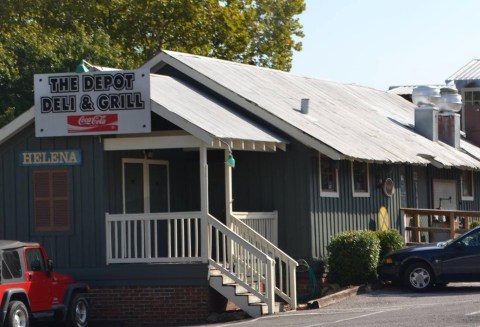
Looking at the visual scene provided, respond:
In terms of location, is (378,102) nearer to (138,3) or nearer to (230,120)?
(230,120)

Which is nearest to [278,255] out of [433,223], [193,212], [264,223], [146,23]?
[264,223]

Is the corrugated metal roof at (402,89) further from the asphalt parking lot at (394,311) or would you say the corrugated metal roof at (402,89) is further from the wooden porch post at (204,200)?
the wooden porch post at (204,200)

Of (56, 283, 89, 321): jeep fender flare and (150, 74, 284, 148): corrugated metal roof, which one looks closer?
(56, 283, 89, 321): jeep fender flare

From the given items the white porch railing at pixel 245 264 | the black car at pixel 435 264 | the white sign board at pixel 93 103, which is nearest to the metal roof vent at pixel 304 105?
the black car at pixel 435 264

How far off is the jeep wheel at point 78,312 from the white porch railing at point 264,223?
404 cm

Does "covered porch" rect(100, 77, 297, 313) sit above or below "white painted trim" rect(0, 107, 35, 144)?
below

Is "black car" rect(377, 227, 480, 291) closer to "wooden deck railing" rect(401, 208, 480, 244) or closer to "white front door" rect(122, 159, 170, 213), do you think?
"wooden deck railing" rect(401, 208, 480, 244)

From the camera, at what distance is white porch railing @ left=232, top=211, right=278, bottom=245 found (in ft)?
81.9

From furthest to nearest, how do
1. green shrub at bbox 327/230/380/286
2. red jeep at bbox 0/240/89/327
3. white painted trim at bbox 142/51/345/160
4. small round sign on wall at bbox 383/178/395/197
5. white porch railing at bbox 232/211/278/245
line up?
small round sign on wall at bbox 383/178/395/197 < green shrub at bbox 327/230/380/286 < white painted trim at bbox 142/51/345/160 < white porch railing at bbox 232/211/278/245 < red jeep at bbox 0/240/89/327

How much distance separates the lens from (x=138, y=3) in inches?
1914

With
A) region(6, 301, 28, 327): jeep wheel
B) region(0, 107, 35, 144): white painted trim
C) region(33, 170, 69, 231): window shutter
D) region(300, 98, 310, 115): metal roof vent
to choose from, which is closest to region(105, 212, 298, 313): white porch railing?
region(33, 170, 69, 231): window shutter

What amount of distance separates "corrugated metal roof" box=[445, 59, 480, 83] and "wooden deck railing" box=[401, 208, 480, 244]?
33.9ft

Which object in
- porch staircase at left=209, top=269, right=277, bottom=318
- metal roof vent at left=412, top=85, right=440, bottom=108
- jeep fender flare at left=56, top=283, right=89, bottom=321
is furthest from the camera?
metal roof vent at left=412, top=85, right=440, bottom=108

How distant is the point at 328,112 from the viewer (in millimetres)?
30156
